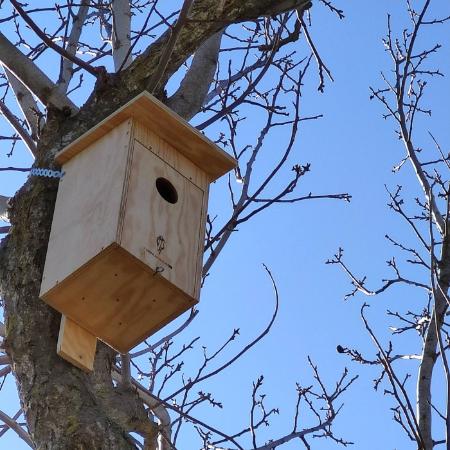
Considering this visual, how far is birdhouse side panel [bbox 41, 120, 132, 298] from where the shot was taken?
279 cm

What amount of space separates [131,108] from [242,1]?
731 millimetres

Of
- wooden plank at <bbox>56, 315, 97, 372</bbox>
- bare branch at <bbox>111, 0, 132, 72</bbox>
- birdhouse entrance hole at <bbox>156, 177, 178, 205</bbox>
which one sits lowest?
wooden plank at <bbox>56, 315, 97, 372</bbox>

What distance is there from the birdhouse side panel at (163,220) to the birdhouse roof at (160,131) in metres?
0.09

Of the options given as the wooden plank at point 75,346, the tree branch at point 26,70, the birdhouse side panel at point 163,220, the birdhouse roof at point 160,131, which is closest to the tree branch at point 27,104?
the tree branch at point 26,70

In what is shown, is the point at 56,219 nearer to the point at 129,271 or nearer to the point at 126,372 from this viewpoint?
the point at 129,271

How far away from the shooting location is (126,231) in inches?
110

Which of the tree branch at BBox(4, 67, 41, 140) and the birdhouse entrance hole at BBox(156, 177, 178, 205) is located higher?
the tree branch at BBox(4, 67, 41, 140)

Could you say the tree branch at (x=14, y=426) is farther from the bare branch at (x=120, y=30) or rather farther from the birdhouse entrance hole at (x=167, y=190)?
the bare branch at (x=120, y=30)

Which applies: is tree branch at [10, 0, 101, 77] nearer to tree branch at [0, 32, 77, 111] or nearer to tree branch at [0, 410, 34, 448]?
tree branch at [0, 32, 77, 111]

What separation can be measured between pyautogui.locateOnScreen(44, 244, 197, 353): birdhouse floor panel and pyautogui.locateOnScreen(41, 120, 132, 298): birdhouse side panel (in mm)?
39

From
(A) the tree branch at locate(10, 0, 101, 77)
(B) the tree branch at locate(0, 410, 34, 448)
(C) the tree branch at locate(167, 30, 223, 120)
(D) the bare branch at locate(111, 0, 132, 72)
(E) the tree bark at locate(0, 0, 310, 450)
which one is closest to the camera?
(E) the tree bark at locate(0, 0, 310, 450)

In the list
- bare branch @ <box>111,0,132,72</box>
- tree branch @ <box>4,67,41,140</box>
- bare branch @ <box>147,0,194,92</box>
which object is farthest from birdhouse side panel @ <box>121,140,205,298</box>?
bare branch @ <box>111,0,132,72</box>

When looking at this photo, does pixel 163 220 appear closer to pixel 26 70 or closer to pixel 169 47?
pixel 169 47

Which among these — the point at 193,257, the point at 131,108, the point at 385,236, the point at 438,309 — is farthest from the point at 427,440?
the point at 385,236
